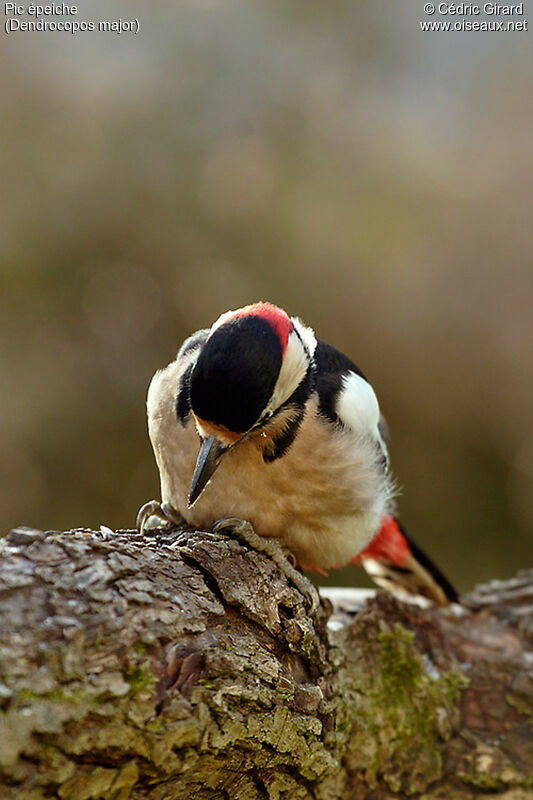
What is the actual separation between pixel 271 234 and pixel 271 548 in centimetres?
375

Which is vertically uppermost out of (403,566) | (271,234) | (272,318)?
(271,234)

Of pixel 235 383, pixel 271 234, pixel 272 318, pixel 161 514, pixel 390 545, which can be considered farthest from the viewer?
pixel 271 234

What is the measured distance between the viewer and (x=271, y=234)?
17.6ft

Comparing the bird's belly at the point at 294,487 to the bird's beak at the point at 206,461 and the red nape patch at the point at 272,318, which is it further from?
the red nape patch at the point at 272,318

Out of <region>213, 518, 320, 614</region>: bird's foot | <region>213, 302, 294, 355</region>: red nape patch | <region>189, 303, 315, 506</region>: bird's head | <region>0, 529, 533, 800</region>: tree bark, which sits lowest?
<region>0, 529, 533, 800</region>: tree bark

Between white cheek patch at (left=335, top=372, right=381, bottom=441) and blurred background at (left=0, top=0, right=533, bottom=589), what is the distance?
2693 millimetres

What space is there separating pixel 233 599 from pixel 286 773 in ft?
1.38

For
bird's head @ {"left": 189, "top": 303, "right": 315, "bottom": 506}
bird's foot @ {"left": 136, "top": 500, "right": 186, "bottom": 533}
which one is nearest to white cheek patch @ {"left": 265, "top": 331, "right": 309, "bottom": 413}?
bird's head @ {"left": 189, "top": 303, "right": 315, "bottom": 506}

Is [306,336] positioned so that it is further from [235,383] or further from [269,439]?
[235,383]

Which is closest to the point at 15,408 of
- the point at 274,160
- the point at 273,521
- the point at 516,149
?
the point at 274,160

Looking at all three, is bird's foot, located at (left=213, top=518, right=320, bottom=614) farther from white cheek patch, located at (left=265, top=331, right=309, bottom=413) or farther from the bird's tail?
the bird's tail

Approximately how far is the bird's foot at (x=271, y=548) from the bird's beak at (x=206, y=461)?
0.16 m

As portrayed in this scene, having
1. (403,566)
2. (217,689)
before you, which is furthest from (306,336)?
(217,689)

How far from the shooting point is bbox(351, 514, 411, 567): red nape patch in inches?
110
